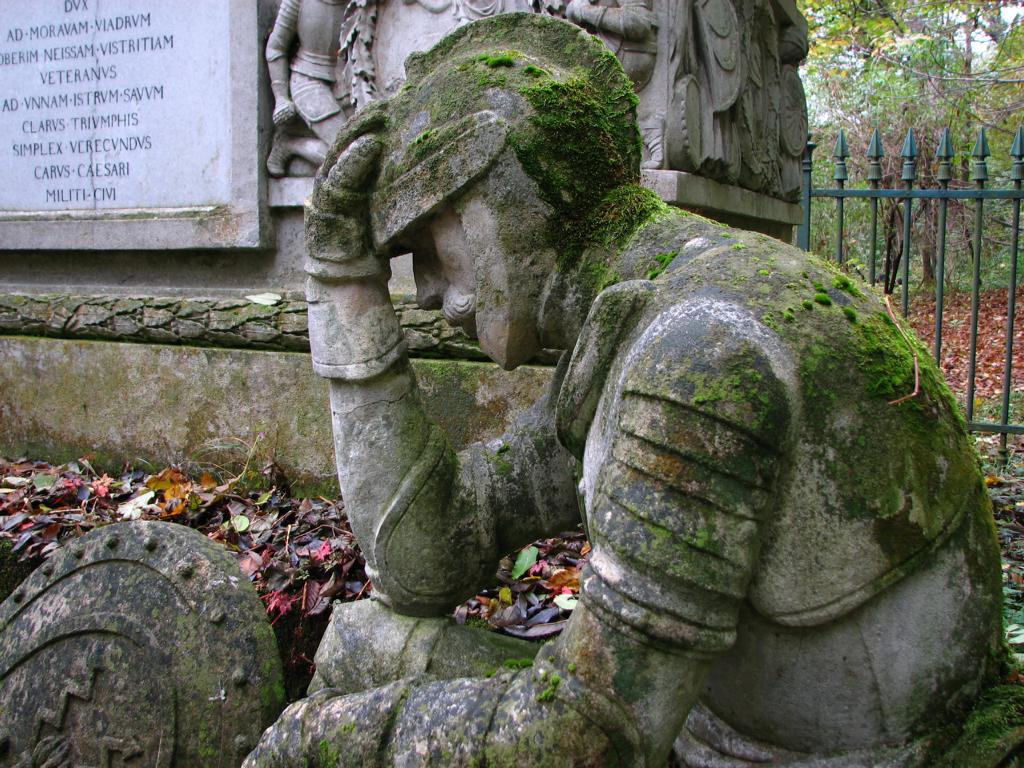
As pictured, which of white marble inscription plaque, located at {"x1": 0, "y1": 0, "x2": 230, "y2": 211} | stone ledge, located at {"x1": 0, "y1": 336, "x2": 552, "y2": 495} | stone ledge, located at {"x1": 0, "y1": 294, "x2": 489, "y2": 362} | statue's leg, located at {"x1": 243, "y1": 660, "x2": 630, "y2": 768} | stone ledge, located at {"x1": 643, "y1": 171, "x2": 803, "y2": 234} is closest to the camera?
statue's leg, located at {"x1": 243, "y1": 660, "x2": 630, "y2": 768}

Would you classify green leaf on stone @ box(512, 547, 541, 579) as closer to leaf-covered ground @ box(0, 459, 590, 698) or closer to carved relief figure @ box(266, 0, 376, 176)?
leaf-covered ground @ box(0, 459, 590, 698)

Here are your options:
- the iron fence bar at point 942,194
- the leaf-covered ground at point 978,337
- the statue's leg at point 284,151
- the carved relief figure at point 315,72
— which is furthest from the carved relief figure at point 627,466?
the leaf-covered ground at point 978,337

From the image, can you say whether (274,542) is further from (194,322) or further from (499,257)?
(499,257)

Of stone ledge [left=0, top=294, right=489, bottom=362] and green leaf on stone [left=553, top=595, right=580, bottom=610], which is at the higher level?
stone ledge [left=0, top=294, right=489, bottom=362]

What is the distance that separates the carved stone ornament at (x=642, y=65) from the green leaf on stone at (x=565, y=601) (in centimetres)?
164

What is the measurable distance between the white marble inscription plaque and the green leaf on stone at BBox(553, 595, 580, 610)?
8.63ft

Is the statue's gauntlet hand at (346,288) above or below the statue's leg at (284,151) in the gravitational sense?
below

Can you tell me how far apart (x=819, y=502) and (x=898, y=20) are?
13210 millimetres

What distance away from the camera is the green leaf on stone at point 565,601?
2.73 metres

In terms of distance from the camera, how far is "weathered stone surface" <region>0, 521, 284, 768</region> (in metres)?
1.91

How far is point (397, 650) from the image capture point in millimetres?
1795

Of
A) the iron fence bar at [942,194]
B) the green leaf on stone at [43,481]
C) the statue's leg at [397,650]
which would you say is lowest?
the green leaf on stone at [43,481]

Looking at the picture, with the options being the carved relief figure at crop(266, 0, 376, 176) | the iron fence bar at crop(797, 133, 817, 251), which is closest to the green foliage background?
the iron fence bar at crop(797, 133, 817, 251)

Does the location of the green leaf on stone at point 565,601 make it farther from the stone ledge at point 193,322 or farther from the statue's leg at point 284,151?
the statue's leg at point 284,151
